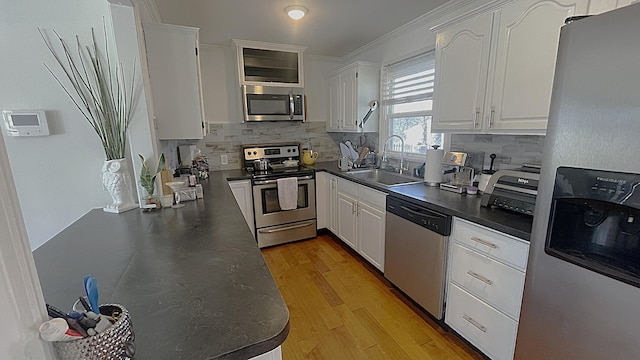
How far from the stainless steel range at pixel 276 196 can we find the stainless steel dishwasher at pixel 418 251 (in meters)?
1.28

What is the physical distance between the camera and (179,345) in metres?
0.63

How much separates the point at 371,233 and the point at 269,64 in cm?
226

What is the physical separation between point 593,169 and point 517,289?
2.40 ft

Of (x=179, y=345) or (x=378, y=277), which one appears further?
(x=378, y=277)

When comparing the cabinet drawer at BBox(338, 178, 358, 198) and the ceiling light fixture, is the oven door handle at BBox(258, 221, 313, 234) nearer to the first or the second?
the cabinet drawer at BBox(338, 178, 358, 198)

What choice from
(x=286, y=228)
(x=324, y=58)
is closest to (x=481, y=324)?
(x=286, y=228)

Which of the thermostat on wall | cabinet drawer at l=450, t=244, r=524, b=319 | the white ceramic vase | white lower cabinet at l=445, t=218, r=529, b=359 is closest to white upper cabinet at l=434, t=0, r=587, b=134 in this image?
white lower cabinet at l=445, t=218, r=529, b=359

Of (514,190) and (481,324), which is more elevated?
(514,190)

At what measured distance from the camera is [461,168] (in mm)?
2229

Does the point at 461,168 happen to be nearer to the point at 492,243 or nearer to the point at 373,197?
the point at 373,197

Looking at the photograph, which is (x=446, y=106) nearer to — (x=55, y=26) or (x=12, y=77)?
(x=55, y=26)

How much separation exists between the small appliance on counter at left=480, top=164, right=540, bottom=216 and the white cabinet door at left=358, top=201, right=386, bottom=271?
2.95 ft

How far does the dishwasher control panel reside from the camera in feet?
5.68

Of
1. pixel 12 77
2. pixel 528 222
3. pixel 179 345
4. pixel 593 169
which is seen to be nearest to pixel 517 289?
pixel 528 222
